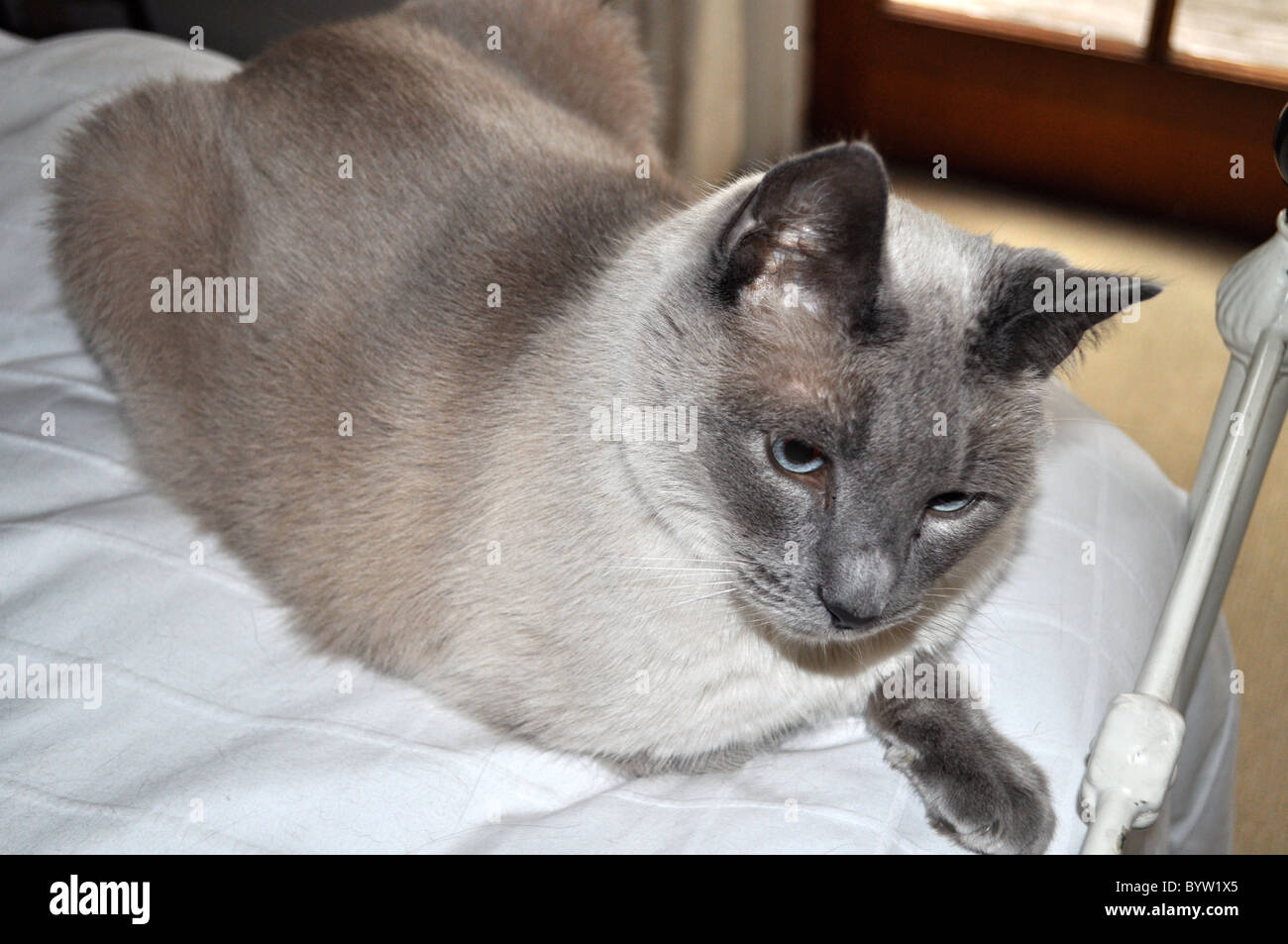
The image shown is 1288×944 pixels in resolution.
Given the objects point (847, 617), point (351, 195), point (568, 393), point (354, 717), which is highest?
point (351, 195)

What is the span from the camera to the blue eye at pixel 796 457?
1.10 m

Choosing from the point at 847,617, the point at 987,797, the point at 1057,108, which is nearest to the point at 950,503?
the point at 847,617

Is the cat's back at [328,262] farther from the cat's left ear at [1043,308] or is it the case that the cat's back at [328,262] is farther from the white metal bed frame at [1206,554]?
the white metal bed frame at [1206,554]

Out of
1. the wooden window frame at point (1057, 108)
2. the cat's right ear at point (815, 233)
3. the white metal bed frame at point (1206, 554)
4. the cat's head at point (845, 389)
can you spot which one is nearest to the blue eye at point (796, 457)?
the cat's head at point (845, 389)

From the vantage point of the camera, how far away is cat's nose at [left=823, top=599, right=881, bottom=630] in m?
1.08

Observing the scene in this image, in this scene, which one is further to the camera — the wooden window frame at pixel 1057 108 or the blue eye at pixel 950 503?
the wooden window frame at pixel 1057 108

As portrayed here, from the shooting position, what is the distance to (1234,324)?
1253 mm

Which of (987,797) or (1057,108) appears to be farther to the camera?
(1057,108)

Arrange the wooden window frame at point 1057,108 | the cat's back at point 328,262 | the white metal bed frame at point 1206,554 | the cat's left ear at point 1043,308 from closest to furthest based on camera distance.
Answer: the white metal bed frame at point 1206,554
the cat's left ear at point 1043,308
the cat's back at point 328,262
the wooden window frame at point 1057,108

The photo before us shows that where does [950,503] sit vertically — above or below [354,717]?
above

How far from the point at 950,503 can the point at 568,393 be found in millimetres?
428

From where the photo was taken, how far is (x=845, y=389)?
1.08 metres

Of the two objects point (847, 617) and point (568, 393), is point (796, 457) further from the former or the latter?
point (568, 393)
